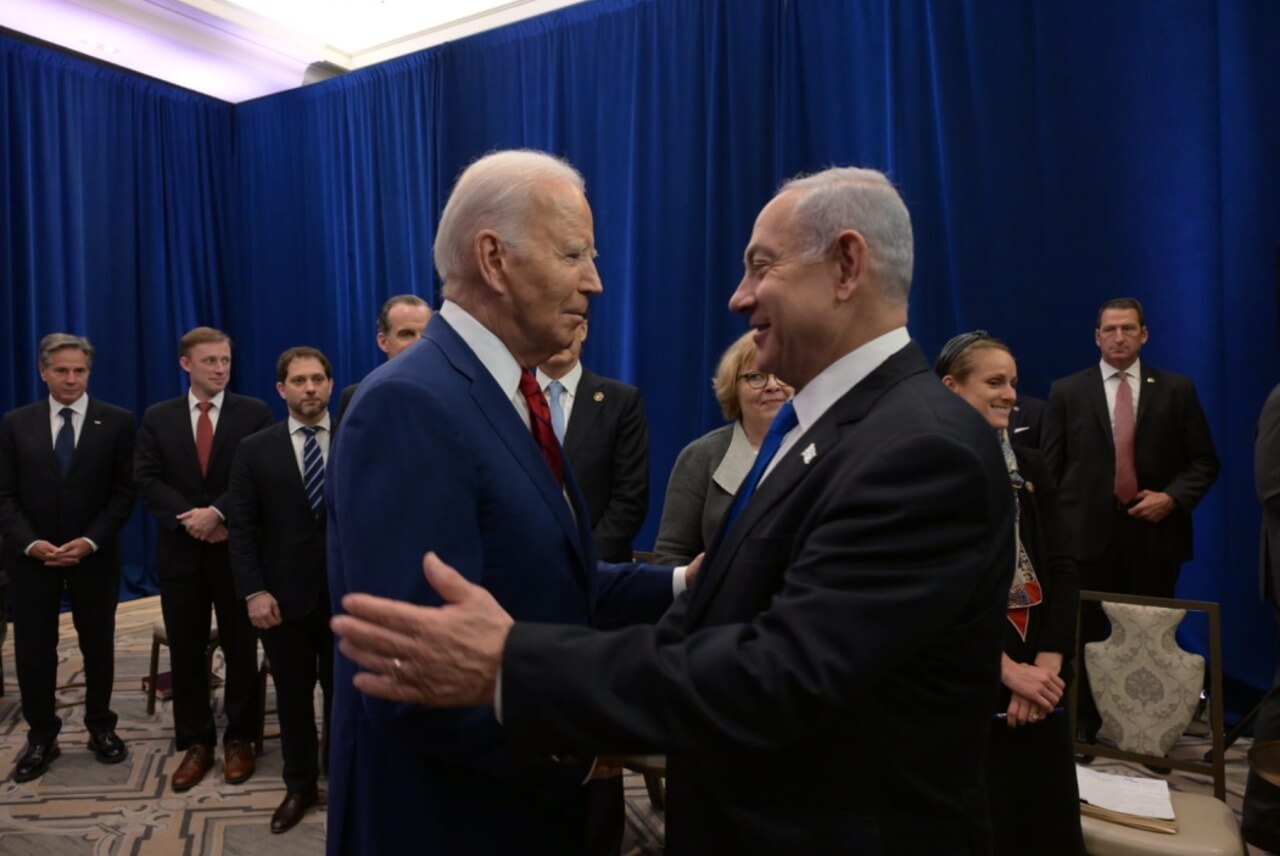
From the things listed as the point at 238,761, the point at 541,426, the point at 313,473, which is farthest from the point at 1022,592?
the point at 238,761

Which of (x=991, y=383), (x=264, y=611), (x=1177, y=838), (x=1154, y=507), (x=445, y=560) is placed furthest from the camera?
(x=1154, y=507)

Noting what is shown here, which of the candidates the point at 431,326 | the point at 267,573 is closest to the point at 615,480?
the point at 267,573

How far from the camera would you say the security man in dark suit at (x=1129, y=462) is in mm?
4109

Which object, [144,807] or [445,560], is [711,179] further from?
[445,560]

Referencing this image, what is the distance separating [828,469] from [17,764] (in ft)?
12.6

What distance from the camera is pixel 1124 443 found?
421cm

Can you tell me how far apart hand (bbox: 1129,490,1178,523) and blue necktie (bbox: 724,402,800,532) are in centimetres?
336

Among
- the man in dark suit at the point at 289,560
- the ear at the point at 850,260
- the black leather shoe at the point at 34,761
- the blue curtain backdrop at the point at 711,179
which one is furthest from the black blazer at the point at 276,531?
the blue curtain backdrop at the point at 711,179

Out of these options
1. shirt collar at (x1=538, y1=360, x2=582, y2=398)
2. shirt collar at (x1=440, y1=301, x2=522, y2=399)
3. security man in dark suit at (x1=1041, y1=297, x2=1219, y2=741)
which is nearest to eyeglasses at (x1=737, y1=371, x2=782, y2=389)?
shirt collar at (x1=538, y1=360, x2=582, y2=398)

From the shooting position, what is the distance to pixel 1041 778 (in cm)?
204

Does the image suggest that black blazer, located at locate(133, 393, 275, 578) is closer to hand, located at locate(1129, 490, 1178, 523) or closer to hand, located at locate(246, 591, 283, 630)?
hand, located at locate(246, 591, 283, 630)

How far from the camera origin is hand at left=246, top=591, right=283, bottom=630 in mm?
3189

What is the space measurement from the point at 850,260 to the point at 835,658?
54cm

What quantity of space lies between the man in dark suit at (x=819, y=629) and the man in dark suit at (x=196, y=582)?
2911 millimetres
